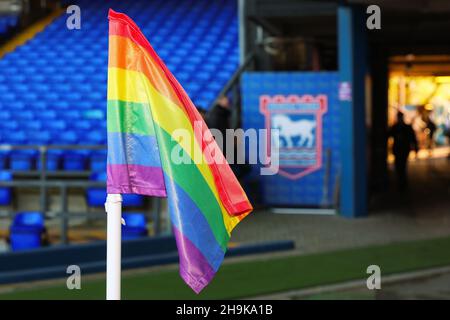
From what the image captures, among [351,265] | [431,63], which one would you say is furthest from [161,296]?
[431,63]

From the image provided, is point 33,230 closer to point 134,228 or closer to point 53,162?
point 134,228

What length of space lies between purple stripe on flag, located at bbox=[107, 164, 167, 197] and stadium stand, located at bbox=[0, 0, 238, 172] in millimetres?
10373

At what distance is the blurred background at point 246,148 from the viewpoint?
30.8 feet

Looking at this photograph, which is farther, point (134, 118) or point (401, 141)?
point (401, 141)

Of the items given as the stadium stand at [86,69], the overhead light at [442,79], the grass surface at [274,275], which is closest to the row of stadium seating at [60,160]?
the stadium stand at [86,69]

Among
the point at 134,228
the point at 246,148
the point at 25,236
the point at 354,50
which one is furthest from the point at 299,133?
the point at 25,236

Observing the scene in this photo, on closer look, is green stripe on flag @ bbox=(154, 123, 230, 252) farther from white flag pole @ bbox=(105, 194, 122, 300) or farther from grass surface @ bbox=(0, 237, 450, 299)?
grass surface @ bbox=(0, 237, 450, 299)

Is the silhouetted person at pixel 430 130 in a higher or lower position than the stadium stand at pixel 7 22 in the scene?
lower

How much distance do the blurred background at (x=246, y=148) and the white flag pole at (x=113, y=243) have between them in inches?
179

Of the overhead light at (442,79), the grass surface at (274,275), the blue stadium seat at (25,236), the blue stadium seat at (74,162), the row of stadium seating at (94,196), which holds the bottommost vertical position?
the grass surface at (274,275)

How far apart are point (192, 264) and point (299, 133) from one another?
36.1ft

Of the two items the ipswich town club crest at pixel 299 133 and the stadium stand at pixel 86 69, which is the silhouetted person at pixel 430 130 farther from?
the ipswich town club crest at pixel 299 133

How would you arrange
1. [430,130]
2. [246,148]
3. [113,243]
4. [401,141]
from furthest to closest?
[430,130] → [401,141] → [246,148] → [113,243]

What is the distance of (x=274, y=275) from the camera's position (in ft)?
30.8
